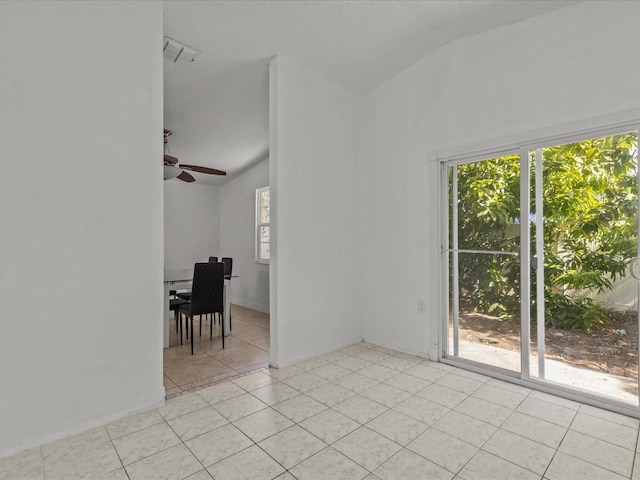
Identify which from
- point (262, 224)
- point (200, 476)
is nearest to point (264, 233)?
point (262, 224)

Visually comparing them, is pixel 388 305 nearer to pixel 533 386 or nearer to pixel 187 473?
pixel 533 386

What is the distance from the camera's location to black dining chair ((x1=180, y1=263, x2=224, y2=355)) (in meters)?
3.60

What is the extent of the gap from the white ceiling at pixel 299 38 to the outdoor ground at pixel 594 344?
240 cm

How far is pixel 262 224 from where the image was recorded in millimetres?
6039

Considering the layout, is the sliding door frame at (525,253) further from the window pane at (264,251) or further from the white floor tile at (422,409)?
the window pane at (264,251)

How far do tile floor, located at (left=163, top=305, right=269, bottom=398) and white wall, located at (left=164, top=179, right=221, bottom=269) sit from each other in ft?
6.68

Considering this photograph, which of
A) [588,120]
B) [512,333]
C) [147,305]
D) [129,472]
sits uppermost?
[588,120]

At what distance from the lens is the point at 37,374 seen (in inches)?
77.3

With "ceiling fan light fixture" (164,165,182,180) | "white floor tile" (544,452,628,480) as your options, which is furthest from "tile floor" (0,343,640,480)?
"ceiling fan light fixture" (164,165,182,180)

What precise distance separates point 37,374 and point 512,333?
11.2ft

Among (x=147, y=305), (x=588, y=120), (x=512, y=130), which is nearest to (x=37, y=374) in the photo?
(x=147, y=305)

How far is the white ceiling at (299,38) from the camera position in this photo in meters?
2.59

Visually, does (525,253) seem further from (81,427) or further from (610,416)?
(81,427)

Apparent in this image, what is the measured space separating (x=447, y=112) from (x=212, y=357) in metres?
3.31
